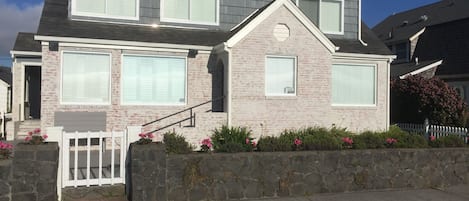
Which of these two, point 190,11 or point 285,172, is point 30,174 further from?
point 190,11

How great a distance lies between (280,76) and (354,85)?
3.63 m

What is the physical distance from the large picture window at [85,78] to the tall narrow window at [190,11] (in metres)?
3.04

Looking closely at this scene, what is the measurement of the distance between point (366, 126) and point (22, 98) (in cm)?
1333

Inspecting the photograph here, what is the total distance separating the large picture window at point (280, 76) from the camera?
14555 millimetres

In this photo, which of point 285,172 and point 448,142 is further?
point 448,142

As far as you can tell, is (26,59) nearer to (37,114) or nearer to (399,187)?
(37,114)

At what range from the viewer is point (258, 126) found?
14.4 m

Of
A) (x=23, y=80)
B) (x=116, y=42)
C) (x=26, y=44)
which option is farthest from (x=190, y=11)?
(x=26, y=44)

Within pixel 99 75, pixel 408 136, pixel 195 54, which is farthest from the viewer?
pixel 195 54

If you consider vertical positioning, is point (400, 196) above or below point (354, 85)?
below

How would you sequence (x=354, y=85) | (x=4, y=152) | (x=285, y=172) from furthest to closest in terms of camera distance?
(x=354, y=85) → (x=285, y=172) → (x=4, y=152)

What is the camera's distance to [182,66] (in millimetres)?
14805

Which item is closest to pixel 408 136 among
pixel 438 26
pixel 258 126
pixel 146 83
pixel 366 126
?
pixel 258 126

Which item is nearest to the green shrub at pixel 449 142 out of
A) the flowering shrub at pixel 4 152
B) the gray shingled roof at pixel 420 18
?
the flowering shrub at pixel 4 152
